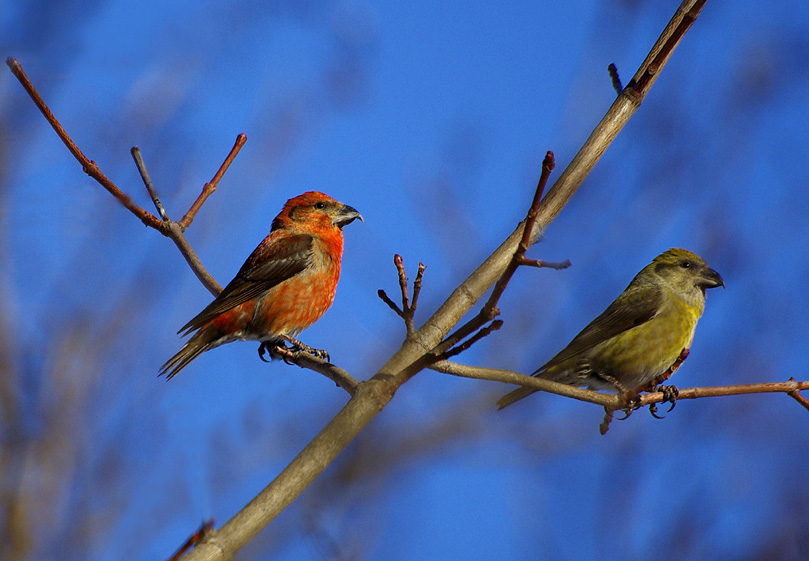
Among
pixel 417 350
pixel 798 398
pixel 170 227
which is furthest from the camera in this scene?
pixel 170 227

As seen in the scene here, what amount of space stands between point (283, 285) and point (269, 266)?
28 cm

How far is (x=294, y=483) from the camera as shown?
79.6 inches

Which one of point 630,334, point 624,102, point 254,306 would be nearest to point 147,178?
point 254,306

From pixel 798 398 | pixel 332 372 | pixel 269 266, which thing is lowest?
pixel 798 398

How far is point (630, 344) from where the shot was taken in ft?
18.8

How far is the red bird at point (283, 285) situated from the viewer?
552cm

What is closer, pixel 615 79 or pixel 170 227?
pixel 615 79

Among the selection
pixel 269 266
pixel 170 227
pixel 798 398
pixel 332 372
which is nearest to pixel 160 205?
pixel 170 227

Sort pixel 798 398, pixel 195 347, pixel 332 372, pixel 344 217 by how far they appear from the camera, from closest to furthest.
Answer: pixel 332 372, pixel 798 398, pixel 195 347, pixel 344 217

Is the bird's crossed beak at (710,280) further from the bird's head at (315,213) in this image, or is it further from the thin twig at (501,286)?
the thin twig at (501,286)

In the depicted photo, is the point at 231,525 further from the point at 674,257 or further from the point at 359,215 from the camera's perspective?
the point at 674,257

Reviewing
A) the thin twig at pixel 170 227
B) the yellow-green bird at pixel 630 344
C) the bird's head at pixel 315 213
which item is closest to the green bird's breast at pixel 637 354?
the yellow-green bird at pixel 630 344

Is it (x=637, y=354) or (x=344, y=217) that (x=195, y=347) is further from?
(x=637, y=354)

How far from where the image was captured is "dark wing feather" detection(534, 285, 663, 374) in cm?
573
